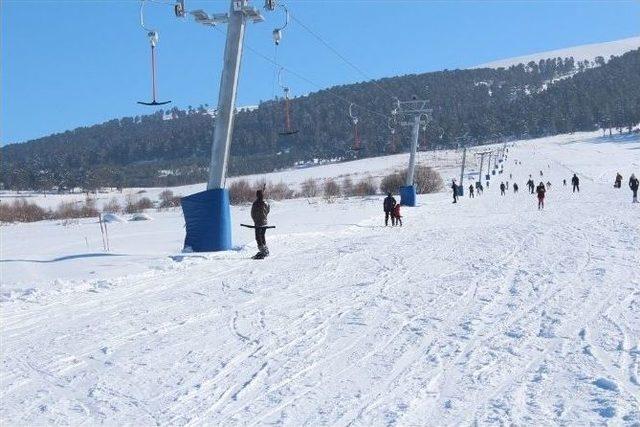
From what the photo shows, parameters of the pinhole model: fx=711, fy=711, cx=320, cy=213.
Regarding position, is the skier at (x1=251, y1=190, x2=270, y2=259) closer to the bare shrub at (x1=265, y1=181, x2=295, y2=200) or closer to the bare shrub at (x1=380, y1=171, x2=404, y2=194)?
the bare shrub at (x1=265, y1=181, x2=295, y2=200)

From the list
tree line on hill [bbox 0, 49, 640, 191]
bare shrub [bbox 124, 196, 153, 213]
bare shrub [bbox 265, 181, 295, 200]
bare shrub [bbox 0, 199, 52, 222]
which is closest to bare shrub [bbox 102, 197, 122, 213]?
bare shrub [bbox 124, 196, 153, 213]

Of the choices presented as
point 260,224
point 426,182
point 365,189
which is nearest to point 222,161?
point 260,224

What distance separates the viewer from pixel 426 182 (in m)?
76.3

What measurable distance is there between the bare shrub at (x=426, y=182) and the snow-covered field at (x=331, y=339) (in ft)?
198

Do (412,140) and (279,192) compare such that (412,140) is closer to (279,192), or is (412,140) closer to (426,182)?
(279,192)

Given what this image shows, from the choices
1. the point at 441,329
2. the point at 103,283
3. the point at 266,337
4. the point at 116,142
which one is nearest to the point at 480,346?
the point at 441,329

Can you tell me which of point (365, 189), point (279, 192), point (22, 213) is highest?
point (22, 213)

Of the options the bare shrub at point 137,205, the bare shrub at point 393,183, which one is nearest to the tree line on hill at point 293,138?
the bare shrub at point 393,183

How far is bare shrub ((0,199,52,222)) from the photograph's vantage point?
52.8m

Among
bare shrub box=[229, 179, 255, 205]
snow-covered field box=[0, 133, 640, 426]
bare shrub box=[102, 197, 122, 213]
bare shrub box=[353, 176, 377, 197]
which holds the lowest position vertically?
bare shrub box=[353, 176, 377, 197]

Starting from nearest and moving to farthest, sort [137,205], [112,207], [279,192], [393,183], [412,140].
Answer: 1. [412,140]
2. [112,207]
3. [137,205]
4. [393,183]
5. [279,192]

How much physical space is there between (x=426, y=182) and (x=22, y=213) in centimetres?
4053

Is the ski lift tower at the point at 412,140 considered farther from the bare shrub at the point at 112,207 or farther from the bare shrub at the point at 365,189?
the bare shrub at the point at 112,207

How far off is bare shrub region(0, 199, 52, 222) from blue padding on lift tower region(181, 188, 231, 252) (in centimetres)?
3700
